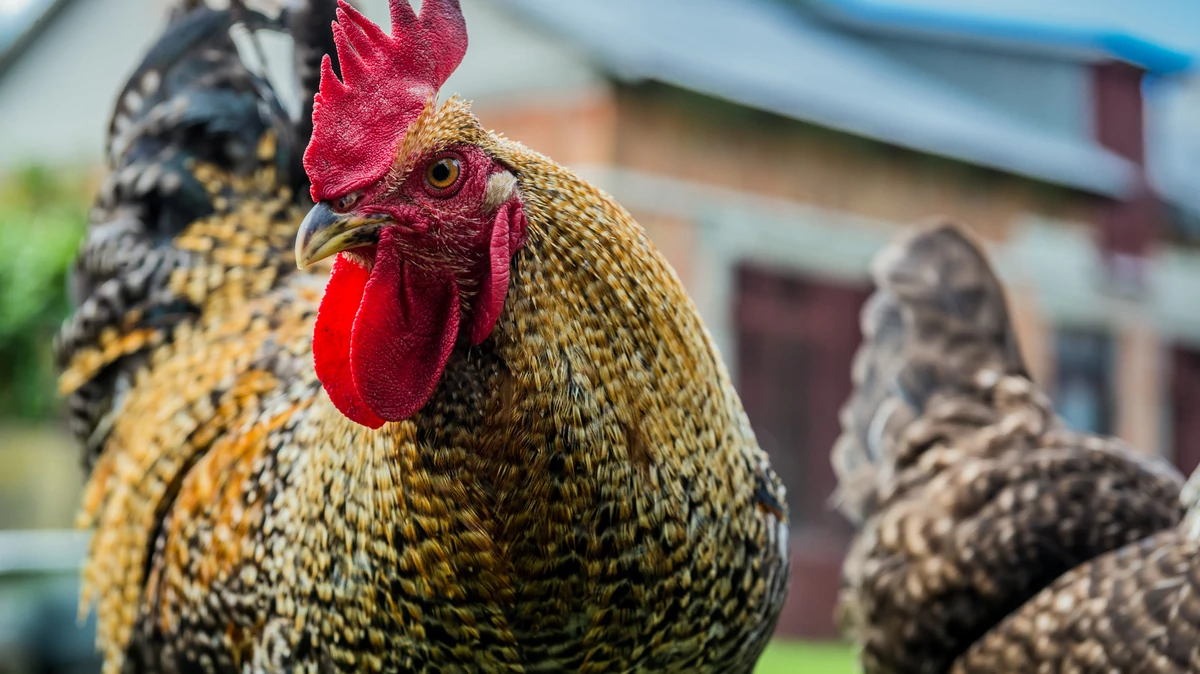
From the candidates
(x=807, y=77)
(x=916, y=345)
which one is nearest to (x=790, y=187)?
(x=807, y=77)

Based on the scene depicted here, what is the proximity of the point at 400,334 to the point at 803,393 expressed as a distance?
8.75 m

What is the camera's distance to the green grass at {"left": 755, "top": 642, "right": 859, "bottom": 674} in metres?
6.88

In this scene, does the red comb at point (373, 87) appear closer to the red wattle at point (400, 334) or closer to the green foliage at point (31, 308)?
the red wattle at point (400, 334)

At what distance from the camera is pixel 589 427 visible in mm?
1973

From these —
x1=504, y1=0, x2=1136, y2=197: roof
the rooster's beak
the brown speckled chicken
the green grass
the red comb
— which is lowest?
the green grass

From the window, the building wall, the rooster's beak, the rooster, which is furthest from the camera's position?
the window

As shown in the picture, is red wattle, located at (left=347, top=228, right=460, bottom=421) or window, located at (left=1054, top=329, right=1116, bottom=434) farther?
window, located at (left=1054, top=329, right=1116, bottom=434)

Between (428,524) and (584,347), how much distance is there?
0.38 metres

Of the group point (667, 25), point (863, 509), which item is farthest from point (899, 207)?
point (863, 509)

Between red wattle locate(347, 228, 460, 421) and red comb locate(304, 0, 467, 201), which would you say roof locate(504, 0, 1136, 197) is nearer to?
red comb locate(304, 0, 467, 201)

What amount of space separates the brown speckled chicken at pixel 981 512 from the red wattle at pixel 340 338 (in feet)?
5.94

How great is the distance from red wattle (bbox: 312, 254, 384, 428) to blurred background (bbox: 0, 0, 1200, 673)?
5.02 meters

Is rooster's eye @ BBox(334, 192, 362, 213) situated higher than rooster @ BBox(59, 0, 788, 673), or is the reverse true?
rooster's eye @ BBox(334, 192, 362, 213)

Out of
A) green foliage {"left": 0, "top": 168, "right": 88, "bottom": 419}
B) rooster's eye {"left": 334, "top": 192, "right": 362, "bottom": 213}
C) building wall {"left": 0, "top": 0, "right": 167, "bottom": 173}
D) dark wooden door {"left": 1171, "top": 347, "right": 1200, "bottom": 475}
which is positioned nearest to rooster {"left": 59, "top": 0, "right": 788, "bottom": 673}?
rooster's eye {"left": 334, "top": 192, "right": 362, "bottom": 213}
